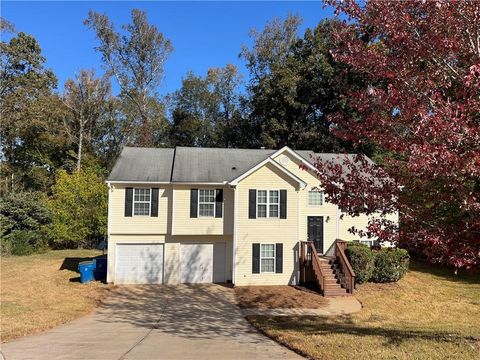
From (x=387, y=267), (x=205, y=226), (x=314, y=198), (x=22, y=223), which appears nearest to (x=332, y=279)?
(x=387, y=267)

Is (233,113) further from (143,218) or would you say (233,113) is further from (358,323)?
(358,323)

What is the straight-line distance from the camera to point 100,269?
21.5 m

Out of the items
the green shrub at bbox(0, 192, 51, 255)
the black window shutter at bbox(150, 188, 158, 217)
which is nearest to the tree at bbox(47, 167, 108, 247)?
the green shrub at bbox(0, 192, 51, 255)

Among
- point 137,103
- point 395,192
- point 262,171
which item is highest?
point 137,103

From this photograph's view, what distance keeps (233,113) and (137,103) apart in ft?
35.0

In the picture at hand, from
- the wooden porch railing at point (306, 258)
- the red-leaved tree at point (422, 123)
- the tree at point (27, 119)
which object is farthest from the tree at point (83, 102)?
the red-leaved tree at point (422, 123)

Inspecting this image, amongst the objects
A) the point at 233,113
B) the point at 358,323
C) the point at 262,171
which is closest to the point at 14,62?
the point at 233,113

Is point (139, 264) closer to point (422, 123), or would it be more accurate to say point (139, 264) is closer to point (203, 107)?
point (422, 123)

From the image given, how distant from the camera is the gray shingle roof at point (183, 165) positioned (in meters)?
21.8

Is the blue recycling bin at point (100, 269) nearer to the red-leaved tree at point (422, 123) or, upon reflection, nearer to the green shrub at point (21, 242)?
the green shrub at point (21, 242)

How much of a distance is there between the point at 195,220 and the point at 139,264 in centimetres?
365

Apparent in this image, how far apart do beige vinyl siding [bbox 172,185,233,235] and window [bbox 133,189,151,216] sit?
5.01ft

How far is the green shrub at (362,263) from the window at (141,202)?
10.4m

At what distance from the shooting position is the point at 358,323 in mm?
13352
